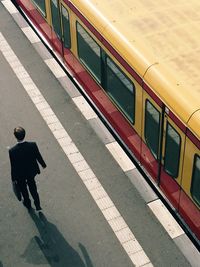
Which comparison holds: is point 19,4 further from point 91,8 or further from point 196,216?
point 196,216

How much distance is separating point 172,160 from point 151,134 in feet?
2.16

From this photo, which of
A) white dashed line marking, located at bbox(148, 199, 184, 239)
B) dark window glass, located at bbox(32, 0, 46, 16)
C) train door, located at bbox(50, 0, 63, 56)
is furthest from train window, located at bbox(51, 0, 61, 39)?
white dashed line marking, located at bbox(148, 199, 184, 239)

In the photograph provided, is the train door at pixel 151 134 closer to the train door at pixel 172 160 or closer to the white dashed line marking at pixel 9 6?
the train door at pixel 172 160

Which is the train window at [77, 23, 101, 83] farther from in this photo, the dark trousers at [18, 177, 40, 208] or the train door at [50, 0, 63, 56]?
the dark trousers at [18, 177, 40, 208]

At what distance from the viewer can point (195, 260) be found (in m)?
7.50

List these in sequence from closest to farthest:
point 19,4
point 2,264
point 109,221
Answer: point 2,264 < point 109,221 < point 19,4

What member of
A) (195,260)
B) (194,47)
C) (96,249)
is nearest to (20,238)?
(96,249)

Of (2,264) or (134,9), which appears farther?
(134,9)

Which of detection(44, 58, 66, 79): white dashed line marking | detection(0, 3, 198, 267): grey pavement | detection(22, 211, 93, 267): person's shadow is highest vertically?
detection(44, 58, 66, 79): white dashed line marking

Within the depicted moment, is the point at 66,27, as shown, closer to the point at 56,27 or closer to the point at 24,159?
the point at 56,27

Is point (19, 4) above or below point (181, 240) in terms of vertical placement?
above

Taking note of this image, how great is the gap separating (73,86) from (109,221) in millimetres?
3950

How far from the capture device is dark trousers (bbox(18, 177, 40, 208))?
7.78m

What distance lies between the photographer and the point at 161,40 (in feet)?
24.2
